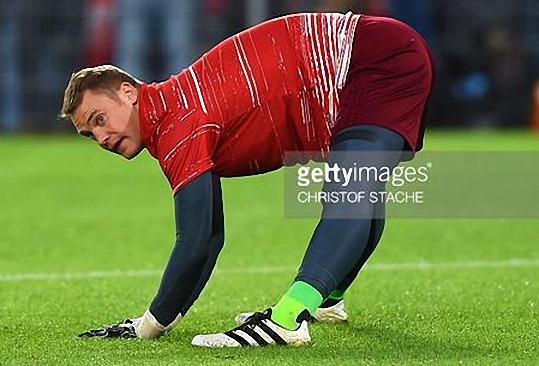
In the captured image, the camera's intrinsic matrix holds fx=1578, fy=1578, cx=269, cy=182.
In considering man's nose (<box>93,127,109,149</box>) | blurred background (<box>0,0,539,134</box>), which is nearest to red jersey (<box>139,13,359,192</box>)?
man's nose (<box>93,127,109,149</box>)

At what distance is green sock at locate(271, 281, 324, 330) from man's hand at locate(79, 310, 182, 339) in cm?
57

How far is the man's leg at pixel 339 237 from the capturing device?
227 inches

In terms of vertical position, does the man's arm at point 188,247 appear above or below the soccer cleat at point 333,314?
above

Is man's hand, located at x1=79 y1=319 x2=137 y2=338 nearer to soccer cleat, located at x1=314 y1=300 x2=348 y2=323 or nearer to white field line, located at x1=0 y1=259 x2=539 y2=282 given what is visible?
soccer cleat, located at x1=314 y1=300 x2=348 y2=323

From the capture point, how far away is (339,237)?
227 inches

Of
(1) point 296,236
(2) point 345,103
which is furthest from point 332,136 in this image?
(1) point 296,236

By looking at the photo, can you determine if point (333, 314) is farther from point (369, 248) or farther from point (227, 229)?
point (227, 229)

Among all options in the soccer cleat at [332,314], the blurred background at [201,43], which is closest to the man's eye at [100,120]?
the soccer cleat at [332,314]

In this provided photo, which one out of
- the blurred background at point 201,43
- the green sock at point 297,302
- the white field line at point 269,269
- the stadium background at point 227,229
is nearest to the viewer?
the green sock at point 297,302

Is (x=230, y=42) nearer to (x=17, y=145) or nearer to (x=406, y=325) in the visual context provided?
(x=406, y=325)

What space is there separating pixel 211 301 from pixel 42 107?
1525cm

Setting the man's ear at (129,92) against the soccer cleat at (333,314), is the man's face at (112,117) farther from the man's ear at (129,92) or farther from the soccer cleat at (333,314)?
the soccer cleat at (333,314)

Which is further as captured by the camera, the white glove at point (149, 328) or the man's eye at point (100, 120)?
the white glove at point (149, 328)

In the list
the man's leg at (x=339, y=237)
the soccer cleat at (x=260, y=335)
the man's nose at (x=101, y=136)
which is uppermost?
the man's nose at (x=101, y=136)
